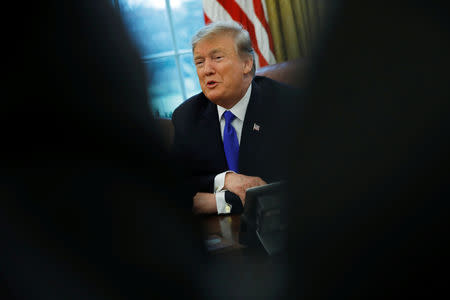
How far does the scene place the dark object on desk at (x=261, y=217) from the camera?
56 cm

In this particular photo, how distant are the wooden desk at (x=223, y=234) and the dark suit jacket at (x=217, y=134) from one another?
530 mm

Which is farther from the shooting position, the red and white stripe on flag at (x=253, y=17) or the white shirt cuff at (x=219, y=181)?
the red and white stripe on flag at (x=253, y=17)

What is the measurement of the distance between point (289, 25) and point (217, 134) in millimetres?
1436

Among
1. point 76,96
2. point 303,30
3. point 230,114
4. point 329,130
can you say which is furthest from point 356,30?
point 303,30

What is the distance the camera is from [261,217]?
1.92 ft

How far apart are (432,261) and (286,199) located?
0.10 meters

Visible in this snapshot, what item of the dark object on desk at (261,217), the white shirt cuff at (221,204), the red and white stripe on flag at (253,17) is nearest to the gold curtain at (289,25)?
the red and white stripe on flag at (253,17)

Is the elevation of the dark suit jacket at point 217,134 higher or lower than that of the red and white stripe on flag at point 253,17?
lower

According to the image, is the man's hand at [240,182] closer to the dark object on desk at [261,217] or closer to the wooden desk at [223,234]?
the wooden desk at [223,234]

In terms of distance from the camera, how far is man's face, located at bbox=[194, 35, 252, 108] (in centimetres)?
154

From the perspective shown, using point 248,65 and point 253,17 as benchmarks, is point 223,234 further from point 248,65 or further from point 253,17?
point 253,17

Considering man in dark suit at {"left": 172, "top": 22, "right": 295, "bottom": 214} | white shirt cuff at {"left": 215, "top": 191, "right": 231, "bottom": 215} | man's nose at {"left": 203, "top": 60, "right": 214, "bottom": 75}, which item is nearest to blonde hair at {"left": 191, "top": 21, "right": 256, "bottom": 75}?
man in dark suit at {"left": 172, "top": 22, "right": 295, "bottom": 214}

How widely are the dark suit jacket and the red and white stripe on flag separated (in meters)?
1.11

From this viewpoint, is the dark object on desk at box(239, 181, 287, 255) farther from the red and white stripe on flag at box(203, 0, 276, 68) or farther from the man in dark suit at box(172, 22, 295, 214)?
the red and white stripe on flag at box(203, 0, 276, 68)
